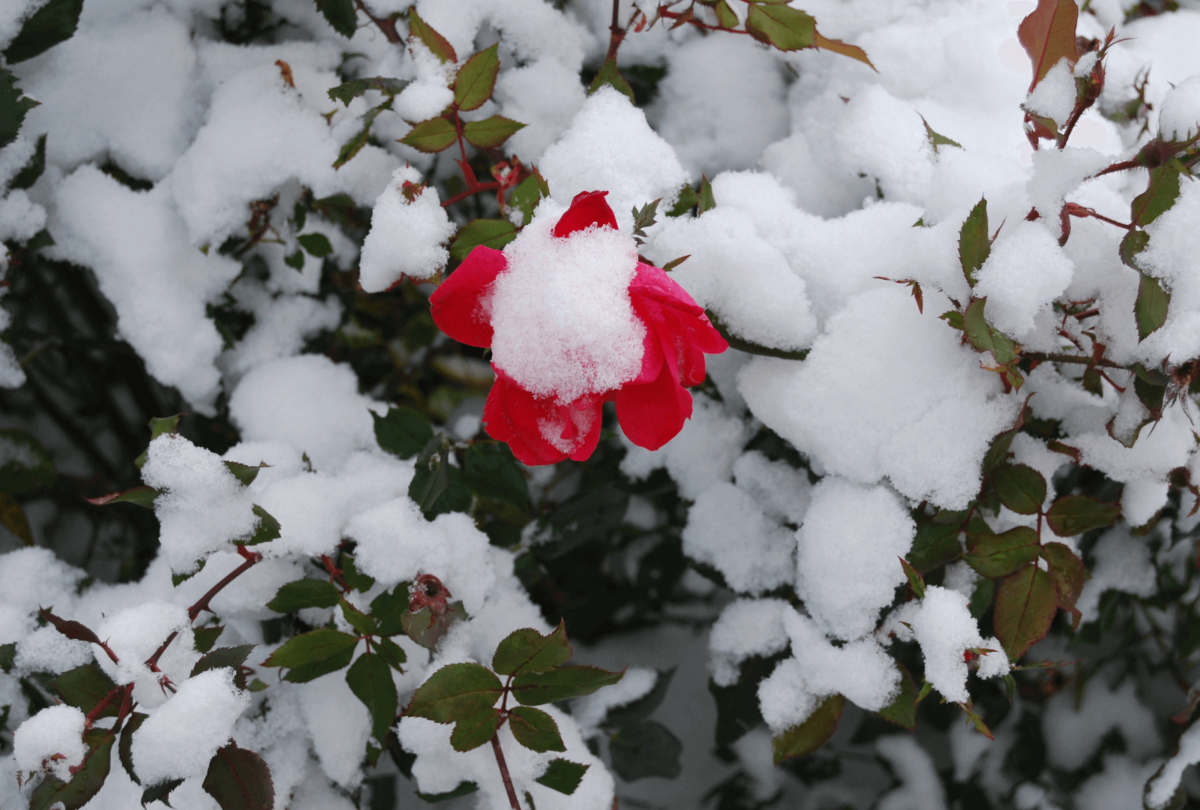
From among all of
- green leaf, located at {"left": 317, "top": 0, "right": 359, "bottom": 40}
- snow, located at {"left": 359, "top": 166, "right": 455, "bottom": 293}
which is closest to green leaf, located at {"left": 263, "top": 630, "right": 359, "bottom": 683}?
snow, located at {"left": 359, "top": 166, "right": 455, "bottom": 293}

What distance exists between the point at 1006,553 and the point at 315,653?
2.15 feet

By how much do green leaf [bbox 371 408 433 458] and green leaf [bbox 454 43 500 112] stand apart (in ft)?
1.12

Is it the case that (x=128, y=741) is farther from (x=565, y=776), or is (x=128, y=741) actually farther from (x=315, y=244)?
(x=315, y=244)

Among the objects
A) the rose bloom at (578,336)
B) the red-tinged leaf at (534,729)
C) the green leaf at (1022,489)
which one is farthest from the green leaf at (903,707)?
the rose bloom at (578,336)

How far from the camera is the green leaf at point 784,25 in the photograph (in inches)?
28.0

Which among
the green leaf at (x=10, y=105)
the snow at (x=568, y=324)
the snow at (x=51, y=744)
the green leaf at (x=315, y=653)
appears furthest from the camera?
the green leaf at (x=10, y=105)

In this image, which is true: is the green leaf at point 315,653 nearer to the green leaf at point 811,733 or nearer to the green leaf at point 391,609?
the green leaf at point 391,609

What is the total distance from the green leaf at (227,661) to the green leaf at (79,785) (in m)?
0.08

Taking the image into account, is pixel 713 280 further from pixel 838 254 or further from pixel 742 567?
pixel 742 567

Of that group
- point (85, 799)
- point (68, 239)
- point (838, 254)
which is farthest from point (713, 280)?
point (68, 239)

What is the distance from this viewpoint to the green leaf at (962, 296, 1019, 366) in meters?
0.56

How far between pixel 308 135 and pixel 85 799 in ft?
2.30

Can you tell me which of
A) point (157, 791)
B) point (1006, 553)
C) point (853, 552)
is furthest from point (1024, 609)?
→ point (157, 791)

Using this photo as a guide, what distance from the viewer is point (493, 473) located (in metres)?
0.82
